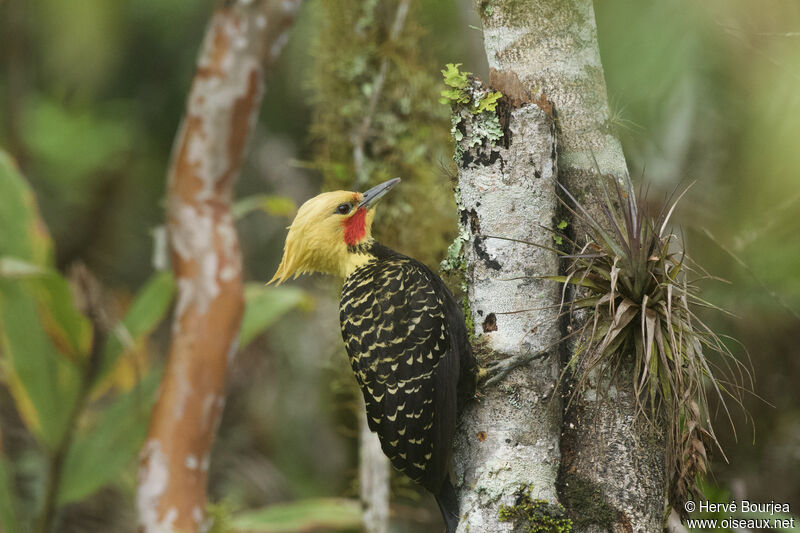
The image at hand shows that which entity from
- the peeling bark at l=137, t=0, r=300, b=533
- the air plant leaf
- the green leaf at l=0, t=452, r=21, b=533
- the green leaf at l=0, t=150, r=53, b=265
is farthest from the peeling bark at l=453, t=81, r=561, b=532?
the green leaf at l=0, t=452, r=21, b=533

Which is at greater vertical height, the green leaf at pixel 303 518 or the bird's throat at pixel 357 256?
the bird's throat at pixel 357 256

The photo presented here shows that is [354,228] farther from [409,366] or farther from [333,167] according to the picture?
[333,167]

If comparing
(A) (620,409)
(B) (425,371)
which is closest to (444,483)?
(B) (425,371)

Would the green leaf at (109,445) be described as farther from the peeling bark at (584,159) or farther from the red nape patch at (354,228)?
the peeling bark at (584,159)

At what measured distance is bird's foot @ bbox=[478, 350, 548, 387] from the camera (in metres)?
1.95

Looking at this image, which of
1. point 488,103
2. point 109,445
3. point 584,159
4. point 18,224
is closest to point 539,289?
point 584,159

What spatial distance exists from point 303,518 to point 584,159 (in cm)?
322

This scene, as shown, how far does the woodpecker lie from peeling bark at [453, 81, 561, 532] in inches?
3.2

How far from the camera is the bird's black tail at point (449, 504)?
2.09m

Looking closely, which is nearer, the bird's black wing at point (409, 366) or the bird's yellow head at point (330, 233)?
the bird's black wing at point (409, 366)

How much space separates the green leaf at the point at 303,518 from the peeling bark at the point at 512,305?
2.55 metres

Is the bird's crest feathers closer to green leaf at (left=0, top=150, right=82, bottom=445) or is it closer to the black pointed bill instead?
the black pointed bill

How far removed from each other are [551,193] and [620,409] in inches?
23.6

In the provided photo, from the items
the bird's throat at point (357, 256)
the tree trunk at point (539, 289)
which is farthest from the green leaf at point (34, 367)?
the tree trunk at point (539, 289)
